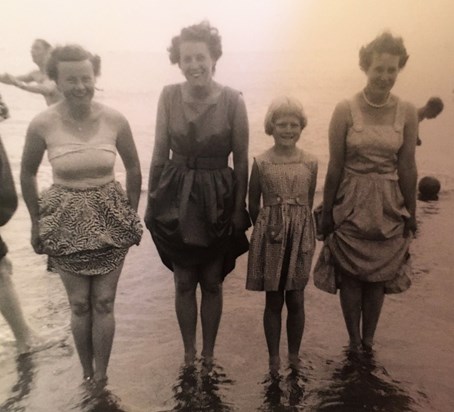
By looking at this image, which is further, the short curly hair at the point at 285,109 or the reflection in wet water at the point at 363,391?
the reflection in wet water at the point at 363,391

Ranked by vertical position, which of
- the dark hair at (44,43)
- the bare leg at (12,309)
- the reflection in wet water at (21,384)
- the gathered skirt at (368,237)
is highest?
the dark hair at (44,43)

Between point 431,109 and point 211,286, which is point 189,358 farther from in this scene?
point 431,109

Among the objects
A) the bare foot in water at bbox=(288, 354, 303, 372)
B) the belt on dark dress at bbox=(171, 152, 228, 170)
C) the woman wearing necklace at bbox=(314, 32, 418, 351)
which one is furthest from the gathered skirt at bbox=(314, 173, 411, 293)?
the belt on dark dress at bbox=(171, 152, 228, 170)

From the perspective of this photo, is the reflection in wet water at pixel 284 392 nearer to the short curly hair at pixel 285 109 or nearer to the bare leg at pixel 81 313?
the bare leg at pixel 81 313

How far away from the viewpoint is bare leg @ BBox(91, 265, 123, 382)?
2145 mm

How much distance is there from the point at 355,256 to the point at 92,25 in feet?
5.24

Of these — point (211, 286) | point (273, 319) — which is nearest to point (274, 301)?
point (273, 319)

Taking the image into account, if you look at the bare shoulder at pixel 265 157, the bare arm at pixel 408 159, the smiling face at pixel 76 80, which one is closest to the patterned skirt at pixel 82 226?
the smiling face at pixel 76 80

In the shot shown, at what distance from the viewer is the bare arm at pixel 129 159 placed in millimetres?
2139

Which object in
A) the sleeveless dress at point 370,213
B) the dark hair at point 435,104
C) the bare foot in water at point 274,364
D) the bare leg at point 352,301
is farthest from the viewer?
the dark hair at point 435,104

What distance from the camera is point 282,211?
2227mm

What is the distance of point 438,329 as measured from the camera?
2885mm

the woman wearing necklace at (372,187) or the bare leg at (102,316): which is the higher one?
the woman wearing necklace at (372,187)

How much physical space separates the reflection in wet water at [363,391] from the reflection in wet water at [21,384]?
1.18m
